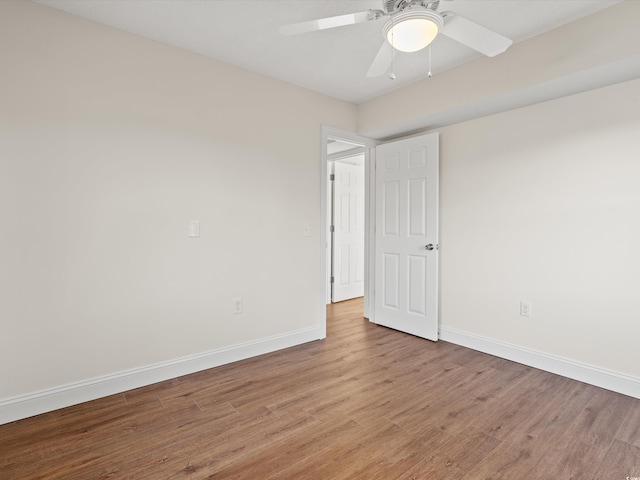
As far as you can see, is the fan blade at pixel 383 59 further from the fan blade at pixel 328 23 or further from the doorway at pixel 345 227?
the doorway at pixel 345 227

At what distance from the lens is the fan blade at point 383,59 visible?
184cm

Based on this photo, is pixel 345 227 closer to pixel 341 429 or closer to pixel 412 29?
pixel 341 429

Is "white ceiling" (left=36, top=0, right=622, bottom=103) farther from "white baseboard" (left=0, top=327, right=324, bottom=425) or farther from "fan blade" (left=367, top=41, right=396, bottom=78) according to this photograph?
"white baseboard" (left=0, top=327, right=324, bottom=425)

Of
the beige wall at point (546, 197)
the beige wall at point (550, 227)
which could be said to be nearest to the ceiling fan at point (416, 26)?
the beige wall at point (546, 197)

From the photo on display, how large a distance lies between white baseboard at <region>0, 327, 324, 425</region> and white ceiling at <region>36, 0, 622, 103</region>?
7.98 ft

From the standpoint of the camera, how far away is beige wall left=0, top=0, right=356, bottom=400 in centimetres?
202

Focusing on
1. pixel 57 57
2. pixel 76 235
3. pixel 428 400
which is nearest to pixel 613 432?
pixel 428 400

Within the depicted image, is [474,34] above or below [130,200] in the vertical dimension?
above

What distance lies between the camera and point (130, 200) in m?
2.38

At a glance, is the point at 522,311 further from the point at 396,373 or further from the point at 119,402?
the point at 119,402

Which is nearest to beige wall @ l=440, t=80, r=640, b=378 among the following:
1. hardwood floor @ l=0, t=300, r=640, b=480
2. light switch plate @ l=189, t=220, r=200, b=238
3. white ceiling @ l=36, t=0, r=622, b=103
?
hardwood floor @ l=0, t=300, r=640, b=480

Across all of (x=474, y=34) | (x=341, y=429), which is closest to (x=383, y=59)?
(x=474, y=34)

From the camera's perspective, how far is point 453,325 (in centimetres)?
336

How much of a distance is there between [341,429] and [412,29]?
7.11 ft
